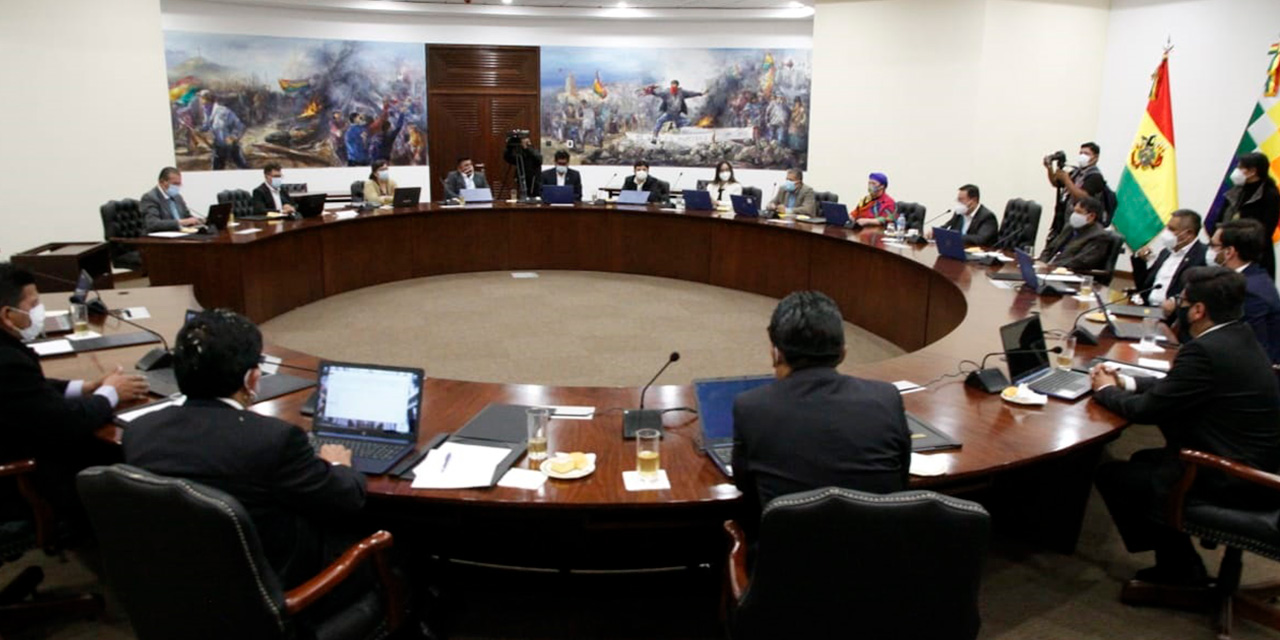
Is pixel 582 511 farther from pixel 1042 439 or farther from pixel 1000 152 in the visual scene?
pixel 1000 152

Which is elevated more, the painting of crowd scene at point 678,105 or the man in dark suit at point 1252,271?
the painting of crowd scene at point 678,105

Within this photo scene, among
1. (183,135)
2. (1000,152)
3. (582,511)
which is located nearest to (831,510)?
(582,511)

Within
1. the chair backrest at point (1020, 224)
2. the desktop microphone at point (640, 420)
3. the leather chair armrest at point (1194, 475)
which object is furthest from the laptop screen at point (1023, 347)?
the chair backrest at point (1020, 224)

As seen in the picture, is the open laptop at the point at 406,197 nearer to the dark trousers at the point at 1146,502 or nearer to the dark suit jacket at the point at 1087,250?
the dark suit jacket at the point at 1087,250

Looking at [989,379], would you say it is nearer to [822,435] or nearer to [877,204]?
[822,435]

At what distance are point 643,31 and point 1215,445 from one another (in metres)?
10.2

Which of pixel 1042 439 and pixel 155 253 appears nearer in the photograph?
pixel 1042 439

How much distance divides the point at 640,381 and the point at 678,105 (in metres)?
7.44

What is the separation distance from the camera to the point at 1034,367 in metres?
3.42

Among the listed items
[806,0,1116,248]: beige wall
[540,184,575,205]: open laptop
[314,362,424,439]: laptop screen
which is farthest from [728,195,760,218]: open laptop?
[314,362,424,439]: laptop screen

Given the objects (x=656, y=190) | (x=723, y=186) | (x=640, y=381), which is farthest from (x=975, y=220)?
(x=656, y=190)

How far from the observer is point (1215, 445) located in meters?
2.81

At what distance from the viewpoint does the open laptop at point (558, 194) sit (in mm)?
9273

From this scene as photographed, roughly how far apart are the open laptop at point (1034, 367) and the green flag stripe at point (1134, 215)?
5807 millimetres
